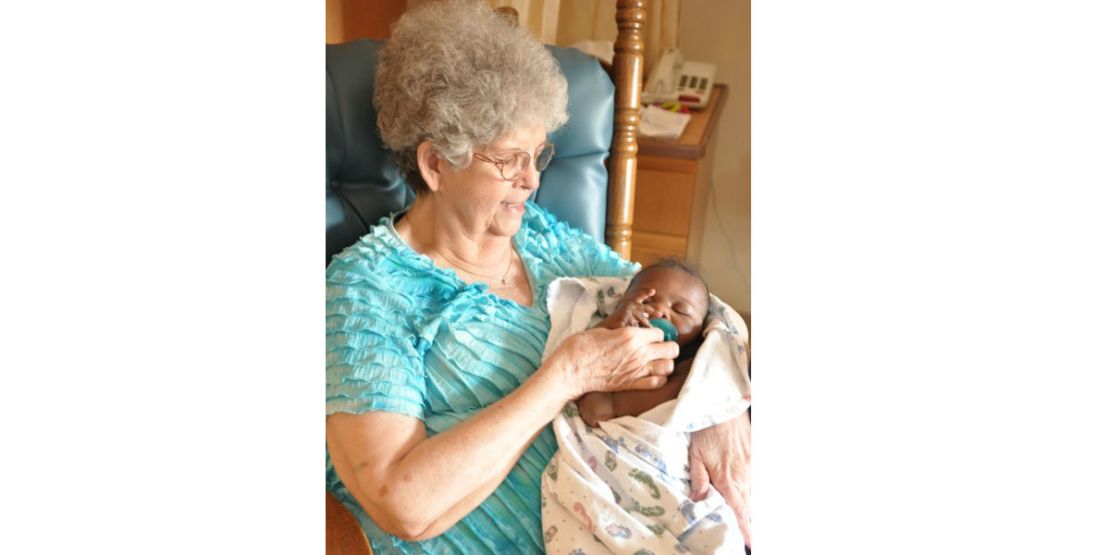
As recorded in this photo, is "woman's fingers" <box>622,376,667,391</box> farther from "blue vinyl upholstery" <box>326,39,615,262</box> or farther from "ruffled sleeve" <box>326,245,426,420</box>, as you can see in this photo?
"blue vinyl upholstery" <box>326,39,615,262</box>

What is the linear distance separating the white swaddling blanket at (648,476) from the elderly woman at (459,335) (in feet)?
0.10

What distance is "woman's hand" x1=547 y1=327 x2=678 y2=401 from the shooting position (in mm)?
1096

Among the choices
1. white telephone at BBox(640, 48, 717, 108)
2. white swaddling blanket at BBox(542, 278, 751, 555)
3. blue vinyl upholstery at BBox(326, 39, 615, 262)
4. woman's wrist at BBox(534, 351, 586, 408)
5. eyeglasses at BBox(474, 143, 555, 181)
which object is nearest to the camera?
white swaddling blanket at BBox(542, 278, 751, 555)

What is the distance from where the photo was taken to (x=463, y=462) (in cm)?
102

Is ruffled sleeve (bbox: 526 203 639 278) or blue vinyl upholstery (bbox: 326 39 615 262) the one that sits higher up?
blue vinyl upholstery (bbox: 326 39 615 262)

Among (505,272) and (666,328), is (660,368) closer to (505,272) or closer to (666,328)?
(666,328)

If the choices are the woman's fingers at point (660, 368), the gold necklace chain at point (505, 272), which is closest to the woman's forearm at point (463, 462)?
the woman's fingers at point (660, 368)

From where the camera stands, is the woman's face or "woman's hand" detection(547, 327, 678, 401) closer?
"woman's hand" detection(547, 327, 678, 401)

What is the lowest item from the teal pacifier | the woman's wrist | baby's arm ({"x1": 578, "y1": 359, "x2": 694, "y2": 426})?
baby's arm ({"x1": 578, "y1": 359, "x2": 694, "y2": 426})

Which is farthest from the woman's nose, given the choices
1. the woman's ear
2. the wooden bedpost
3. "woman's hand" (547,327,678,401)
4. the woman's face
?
the wooden bedpost

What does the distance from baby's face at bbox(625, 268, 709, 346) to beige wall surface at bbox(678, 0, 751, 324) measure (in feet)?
0.18

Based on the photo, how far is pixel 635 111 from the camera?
158 cm
